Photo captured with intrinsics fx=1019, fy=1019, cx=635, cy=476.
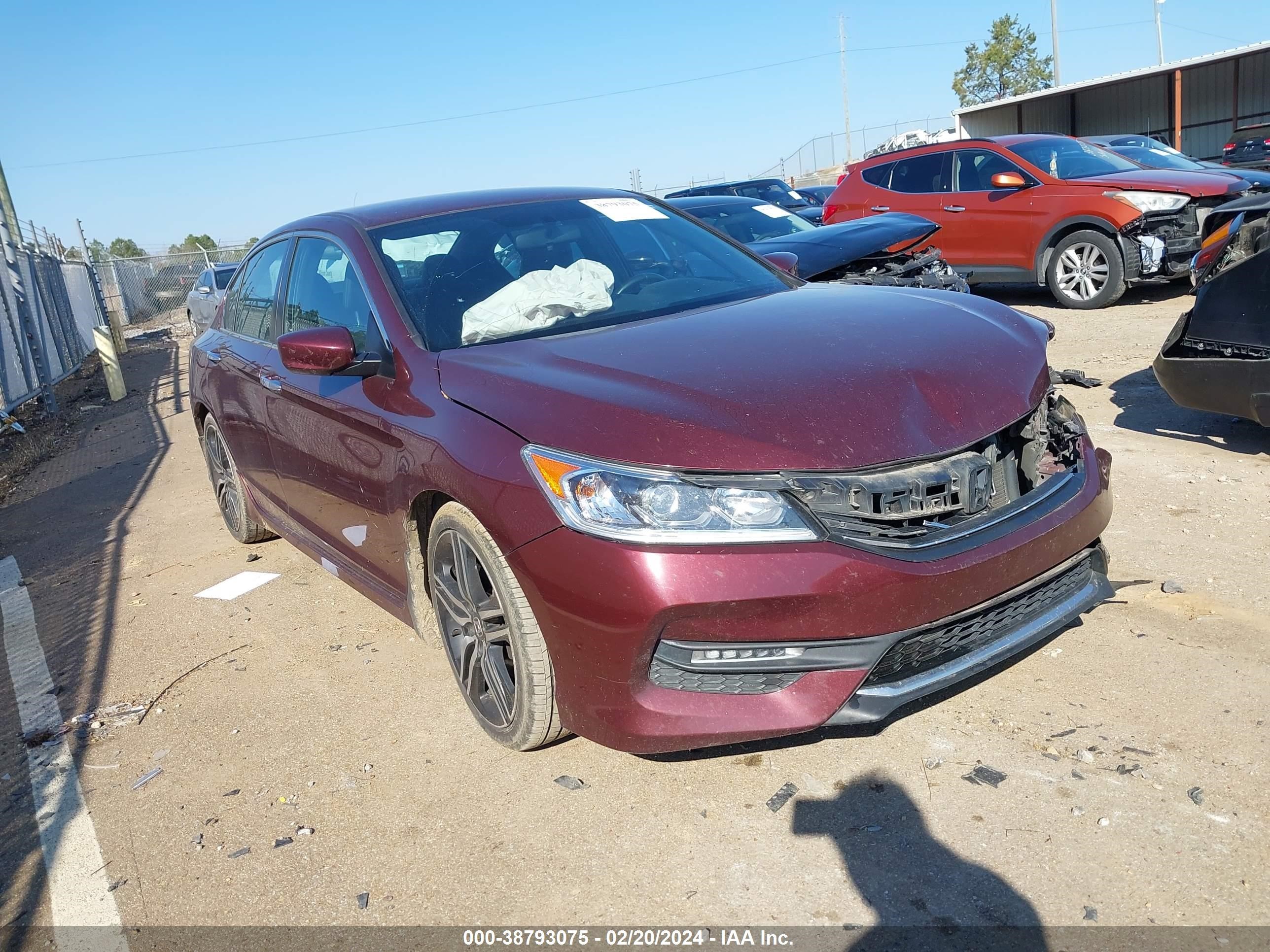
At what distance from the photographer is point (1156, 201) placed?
9.44m

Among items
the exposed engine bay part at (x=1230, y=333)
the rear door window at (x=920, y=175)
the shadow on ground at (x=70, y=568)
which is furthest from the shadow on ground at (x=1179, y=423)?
the shadow on ground at (x=70, y=568)


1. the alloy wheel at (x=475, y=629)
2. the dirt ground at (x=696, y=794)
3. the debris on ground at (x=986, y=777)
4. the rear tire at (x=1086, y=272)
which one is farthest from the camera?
the rear tire at (x=1086, y=272)

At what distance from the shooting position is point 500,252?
377 cm

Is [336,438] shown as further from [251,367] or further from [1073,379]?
[1073,379]

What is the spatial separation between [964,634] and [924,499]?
390 mm

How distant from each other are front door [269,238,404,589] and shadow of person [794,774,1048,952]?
1642mm

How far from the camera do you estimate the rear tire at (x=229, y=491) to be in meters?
5.48

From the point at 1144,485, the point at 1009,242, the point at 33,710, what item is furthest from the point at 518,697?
the point at 1009,242

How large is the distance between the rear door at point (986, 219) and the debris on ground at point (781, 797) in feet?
29.3

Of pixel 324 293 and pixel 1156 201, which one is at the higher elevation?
pixel 324 293

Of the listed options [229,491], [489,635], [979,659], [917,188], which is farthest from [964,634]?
[917,188]

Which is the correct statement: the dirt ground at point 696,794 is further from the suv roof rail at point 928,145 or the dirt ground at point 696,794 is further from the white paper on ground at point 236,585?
the suv roof rail at point 928,145

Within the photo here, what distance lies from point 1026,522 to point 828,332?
2.74 ft

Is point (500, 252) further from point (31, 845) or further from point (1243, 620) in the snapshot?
point (1243, 620)
